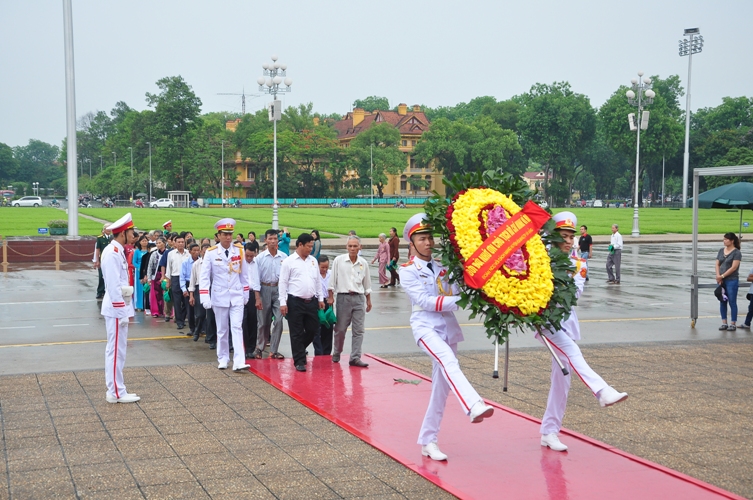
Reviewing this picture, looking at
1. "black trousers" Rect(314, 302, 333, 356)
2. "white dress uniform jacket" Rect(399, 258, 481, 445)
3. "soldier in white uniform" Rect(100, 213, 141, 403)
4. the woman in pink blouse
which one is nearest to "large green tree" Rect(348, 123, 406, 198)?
the woman in pink blouse

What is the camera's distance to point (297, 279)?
10391mm

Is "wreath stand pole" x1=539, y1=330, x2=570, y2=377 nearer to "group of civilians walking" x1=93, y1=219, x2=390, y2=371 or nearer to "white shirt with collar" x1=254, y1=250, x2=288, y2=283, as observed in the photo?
"group of civilians walking" x1=93, y1=219, x2=390, y2=371

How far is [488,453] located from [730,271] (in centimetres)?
938

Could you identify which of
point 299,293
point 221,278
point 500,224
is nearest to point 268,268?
point 221,278

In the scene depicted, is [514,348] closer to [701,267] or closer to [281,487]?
[281,487]

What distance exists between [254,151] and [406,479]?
316ft

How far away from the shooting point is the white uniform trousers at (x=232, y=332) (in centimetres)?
1032

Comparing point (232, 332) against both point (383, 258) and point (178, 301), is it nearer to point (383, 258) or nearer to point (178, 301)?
point (178, 301)

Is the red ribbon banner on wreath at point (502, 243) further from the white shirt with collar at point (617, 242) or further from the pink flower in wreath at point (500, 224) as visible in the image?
the white shirt with collar at point (617, 242)

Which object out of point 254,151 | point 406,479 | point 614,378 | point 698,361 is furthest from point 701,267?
point 254,151

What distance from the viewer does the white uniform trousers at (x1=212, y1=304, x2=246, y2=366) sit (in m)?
10.3

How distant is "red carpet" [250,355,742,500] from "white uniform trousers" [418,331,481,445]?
29cm

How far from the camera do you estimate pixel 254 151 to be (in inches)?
3930

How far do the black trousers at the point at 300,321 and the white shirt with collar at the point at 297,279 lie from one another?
3.6 inches
